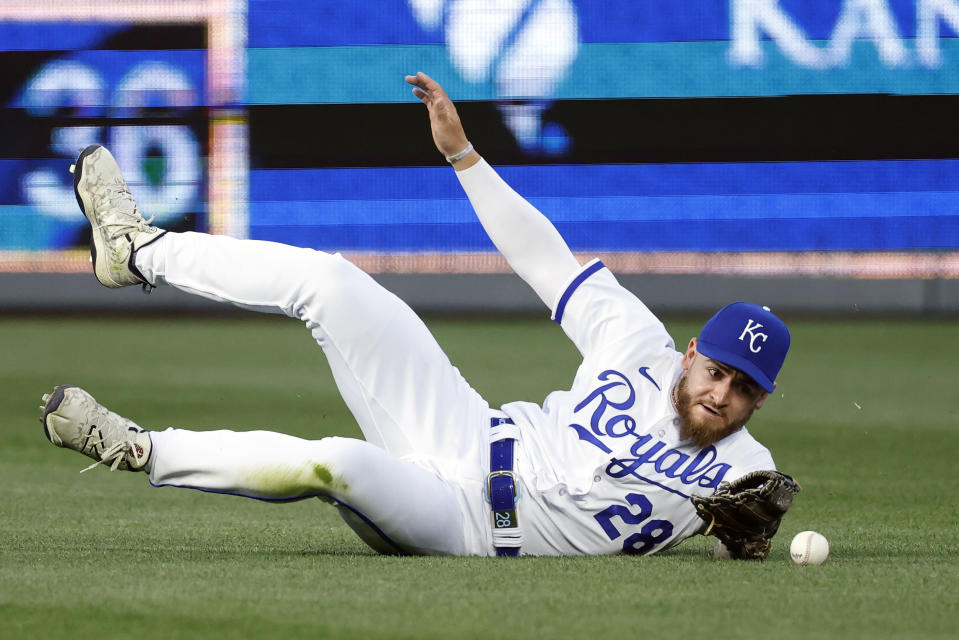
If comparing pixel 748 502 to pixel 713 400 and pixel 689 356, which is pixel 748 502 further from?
pixel 689 356

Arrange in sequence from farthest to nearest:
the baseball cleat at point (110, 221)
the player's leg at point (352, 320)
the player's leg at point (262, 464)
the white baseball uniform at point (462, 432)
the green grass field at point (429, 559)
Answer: the baseball cleat at point (110, 221) → the player's leg at point (352, 320) → the white baseball uniform at point (462, 432) → the player's leg at point (262, 464) → the green grass field at point (429, 559)

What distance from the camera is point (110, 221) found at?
391 centimetres

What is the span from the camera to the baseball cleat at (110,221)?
3.83m

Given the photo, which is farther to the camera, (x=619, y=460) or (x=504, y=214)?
(x=504, y=214)

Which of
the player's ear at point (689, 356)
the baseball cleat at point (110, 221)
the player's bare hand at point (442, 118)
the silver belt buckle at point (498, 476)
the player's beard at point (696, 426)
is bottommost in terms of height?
the silver belt buckle at point (498, 476)

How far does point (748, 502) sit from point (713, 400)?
27 centimetres

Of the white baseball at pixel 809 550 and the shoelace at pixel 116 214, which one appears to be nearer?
the white baseball at pixel 809 550

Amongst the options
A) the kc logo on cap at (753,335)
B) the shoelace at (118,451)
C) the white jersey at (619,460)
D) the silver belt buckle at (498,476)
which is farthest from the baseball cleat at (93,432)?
the kc logo on cap at (753,335)

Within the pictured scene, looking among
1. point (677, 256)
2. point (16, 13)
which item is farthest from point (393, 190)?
point (16, 13)

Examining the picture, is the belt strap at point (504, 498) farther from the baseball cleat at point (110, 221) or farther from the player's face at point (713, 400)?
the baseball cleat at point (110, 221)

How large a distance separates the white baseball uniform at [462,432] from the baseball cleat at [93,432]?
0.05m

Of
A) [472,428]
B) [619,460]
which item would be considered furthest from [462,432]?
[619,460]

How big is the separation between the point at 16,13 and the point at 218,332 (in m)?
2.69

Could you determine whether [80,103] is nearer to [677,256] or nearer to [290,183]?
[290,183]
